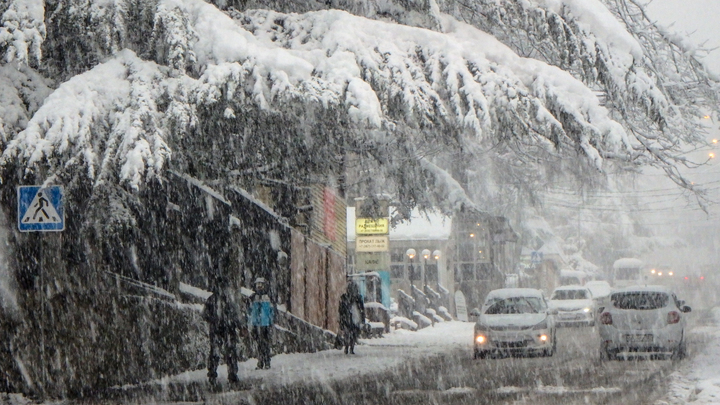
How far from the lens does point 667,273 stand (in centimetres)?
8800

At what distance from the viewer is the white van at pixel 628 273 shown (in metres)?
66.2

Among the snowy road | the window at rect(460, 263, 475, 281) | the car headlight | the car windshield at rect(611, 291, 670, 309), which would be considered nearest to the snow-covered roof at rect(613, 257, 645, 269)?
the window at rect(460, 263, 475, 281)

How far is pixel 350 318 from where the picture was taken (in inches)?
887

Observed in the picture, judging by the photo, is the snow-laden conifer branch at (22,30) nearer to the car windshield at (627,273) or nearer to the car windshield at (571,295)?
the car windshield at (571,295)

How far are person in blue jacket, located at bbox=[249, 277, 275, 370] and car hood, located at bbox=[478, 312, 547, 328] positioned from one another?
18.1ft

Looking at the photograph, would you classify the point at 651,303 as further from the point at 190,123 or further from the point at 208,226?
the point at 190,123

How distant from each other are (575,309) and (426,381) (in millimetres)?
19220

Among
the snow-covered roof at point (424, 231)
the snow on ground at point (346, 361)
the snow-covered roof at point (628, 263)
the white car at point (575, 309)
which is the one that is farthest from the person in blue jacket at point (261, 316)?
the snow-covered roof at point (628, 263)

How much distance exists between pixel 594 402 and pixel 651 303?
23.4ft

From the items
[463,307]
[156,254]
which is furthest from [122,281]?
[463,307]

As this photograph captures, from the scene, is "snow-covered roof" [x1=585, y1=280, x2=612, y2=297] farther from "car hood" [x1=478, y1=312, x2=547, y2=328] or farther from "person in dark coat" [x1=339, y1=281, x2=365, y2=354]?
"car hood" [x1=478, y1=312, x2=547, y2=328]

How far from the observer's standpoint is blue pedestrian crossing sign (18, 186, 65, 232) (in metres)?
12.1

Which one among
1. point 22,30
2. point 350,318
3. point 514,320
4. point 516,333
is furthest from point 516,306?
point 22,30

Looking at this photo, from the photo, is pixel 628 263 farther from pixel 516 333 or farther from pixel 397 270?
pixel 516 333
